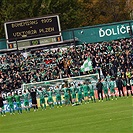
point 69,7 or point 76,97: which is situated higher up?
point 69,7

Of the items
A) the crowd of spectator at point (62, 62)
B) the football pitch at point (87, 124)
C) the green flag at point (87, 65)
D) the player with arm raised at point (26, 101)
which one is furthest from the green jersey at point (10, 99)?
the football pitch at point (87, 124)

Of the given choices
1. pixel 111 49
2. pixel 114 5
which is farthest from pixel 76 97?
pixel 114 5

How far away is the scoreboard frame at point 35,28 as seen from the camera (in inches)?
1778

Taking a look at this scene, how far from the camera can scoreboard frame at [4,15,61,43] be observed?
45.2 metres

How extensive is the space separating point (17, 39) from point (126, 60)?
27.6ft

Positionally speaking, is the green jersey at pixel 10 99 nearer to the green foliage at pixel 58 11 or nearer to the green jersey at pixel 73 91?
the green jersey at pixel 73 91

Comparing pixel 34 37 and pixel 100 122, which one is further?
pixel 34 37

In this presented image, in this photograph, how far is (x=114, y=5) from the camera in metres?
74.0

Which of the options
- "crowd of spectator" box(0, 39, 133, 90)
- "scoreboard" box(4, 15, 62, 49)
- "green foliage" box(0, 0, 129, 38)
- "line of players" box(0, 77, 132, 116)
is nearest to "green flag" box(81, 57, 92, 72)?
"crowd of spectator" box(0, 39, 133, 90)

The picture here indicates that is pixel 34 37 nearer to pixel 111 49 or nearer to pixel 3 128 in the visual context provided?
pixel 111 49

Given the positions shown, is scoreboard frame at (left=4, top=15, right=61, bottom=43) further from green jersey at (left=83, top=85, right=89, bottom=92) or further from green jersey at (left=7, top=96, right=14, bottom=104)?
green jersey at (left=7, top=96, right=14, bottom=104)

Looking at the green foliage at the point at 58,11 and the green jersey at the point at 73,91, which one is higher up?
the green foliage at the point at 58,11

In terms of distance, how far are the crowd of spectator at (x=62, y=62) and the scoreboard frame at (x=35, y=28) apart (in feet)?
5.32

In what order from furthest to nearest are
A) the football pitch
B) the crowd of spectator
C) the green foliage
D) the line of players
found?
the green foliage → the crowd of spectator → the line of players → the football pitch
